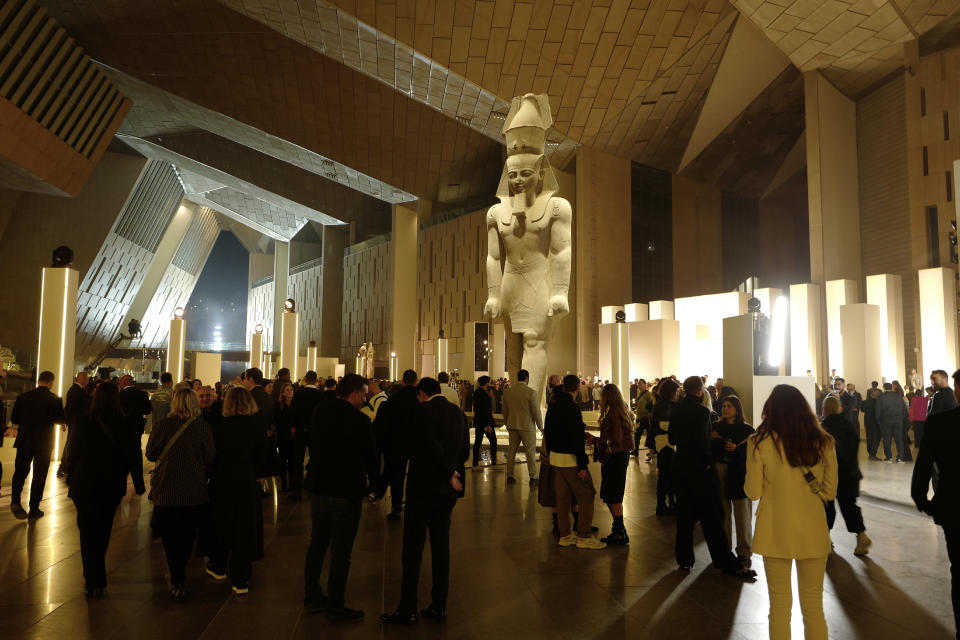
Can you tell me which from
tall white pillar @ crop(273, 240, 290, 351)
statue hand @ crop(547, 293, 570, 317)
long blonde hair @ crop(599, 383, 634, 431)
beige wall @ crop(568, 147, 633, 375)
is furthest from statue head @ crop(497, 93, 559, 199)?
tall white pillar @ crop(273, 240, 290, 351)

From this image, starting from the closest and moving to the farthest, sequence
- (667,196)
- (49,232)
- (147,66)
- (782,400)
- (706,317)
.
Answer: (782,400) < (706,317) < (147,66) < (49,232) < (667,196)

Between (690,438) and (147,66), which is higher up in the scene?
(147,66)

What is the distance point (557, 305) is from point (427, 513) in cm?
561

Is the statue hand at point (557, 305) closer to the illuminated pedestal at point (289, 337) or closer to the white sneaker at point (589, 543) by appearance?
the white sneaker at point (589, 543)

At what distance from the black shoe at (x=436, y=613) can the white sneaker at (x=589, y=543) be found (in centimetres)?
173

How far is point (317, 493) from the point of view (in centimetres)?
391

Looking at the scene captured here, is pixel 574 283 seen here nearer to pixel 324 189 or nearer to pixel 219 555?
pixel 324 189

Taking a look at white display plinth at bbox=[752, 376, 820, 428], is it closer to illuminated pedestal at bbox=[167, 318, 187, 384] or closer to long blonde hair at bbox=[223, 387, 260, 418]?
long blonde hair at bbox=[223, 387, 260, 418]

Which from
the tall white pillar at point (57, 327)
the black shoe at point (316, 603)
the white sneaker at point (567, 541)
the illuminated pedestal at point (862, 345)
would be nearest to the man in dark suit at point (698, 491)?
the white sneaker at point (567, 541)

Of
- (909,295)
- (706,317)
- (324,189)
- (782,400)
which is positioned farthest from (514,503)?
(324,189)

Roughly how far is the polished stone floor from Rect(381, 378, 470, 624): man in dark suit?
0.42 ft

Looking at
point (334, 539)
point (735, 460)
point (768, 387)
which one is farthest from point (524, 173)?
point (334, 539)

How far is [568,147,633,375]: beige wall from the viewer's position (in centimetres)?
2325

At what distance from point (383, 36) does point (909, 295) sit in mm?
14990
